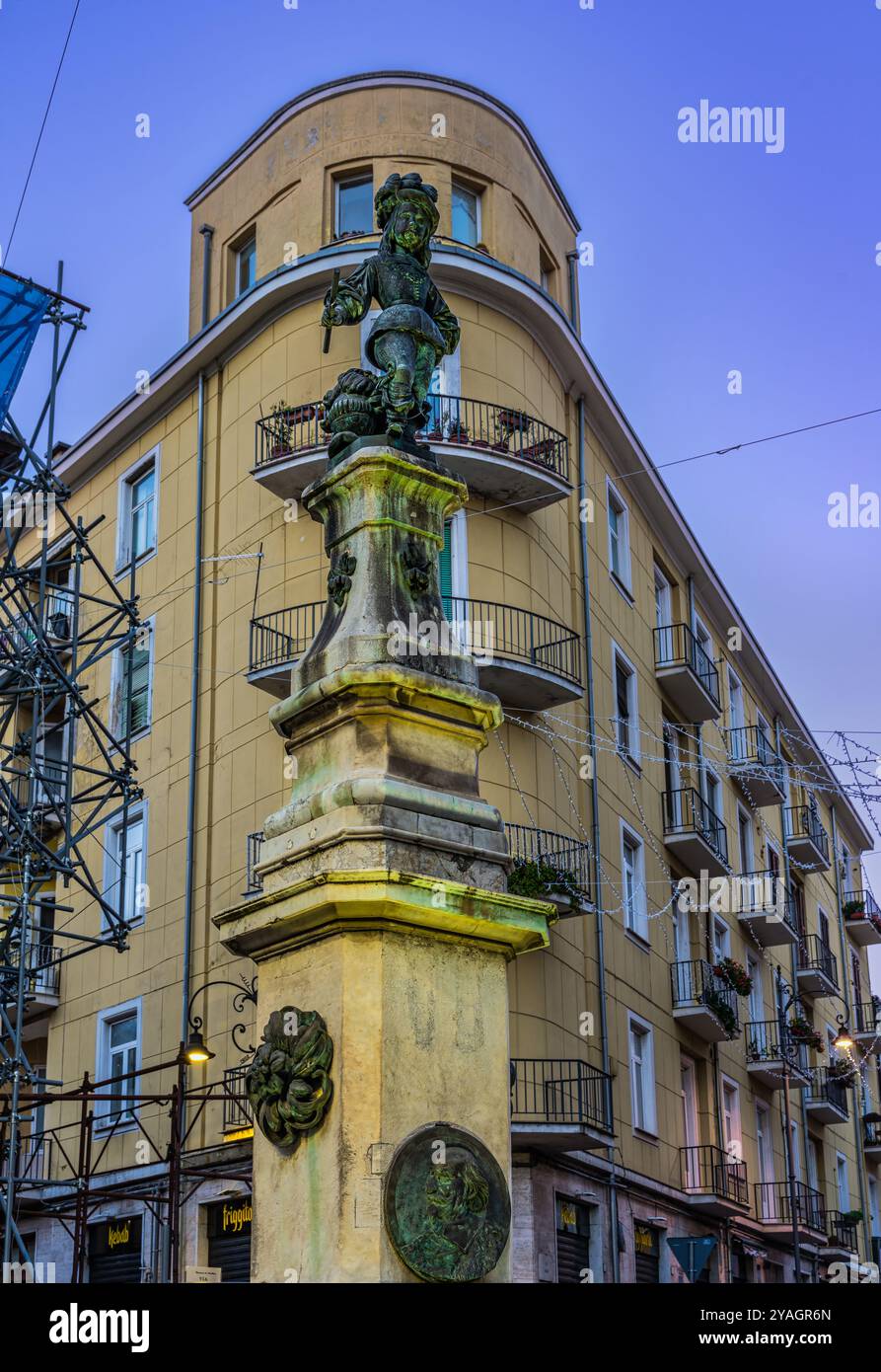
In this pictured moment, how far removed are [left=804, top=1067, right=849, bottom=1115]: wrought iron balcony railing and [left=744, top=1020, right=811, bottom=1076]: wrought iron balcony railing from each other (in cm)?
148

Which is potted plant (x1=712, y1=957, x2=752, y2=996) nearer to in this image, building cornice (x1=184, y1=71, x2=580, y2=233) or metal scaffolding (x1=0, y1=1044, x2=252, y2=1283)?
metal scaffolding (x1=0, y1=1044, x2=252, y2=1283)

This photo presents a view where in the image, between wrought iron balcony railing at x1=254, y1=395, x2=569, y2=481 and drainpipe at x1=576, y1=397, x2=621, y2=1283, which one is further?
drainpipe at x1=576, y1=397, x2=621, y2=1283

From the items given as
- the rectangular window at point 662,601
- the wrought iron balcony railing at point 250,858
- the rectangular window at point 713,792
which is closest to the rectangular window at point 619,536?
the rectangular window at point 662,601

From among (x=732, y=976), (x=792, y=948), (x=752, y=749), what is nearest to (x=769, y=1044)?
(x=792, y=948)

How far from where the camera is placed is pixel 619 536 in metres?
29.6

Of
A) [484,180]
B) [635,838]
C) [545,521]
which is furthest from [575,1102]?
Result: [484,180]

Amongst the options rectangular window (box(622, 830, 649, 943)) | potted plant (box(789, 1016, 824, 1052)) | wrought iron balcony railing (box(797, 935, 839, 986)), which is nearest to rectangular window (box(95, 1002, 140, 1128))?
rectangular window (box(622, 830, 649, 943))

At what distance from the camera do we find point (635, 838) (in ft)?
91.2

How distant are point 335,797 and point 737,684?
108 ft

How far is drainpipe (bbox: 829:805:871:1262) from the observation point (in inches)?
1713
